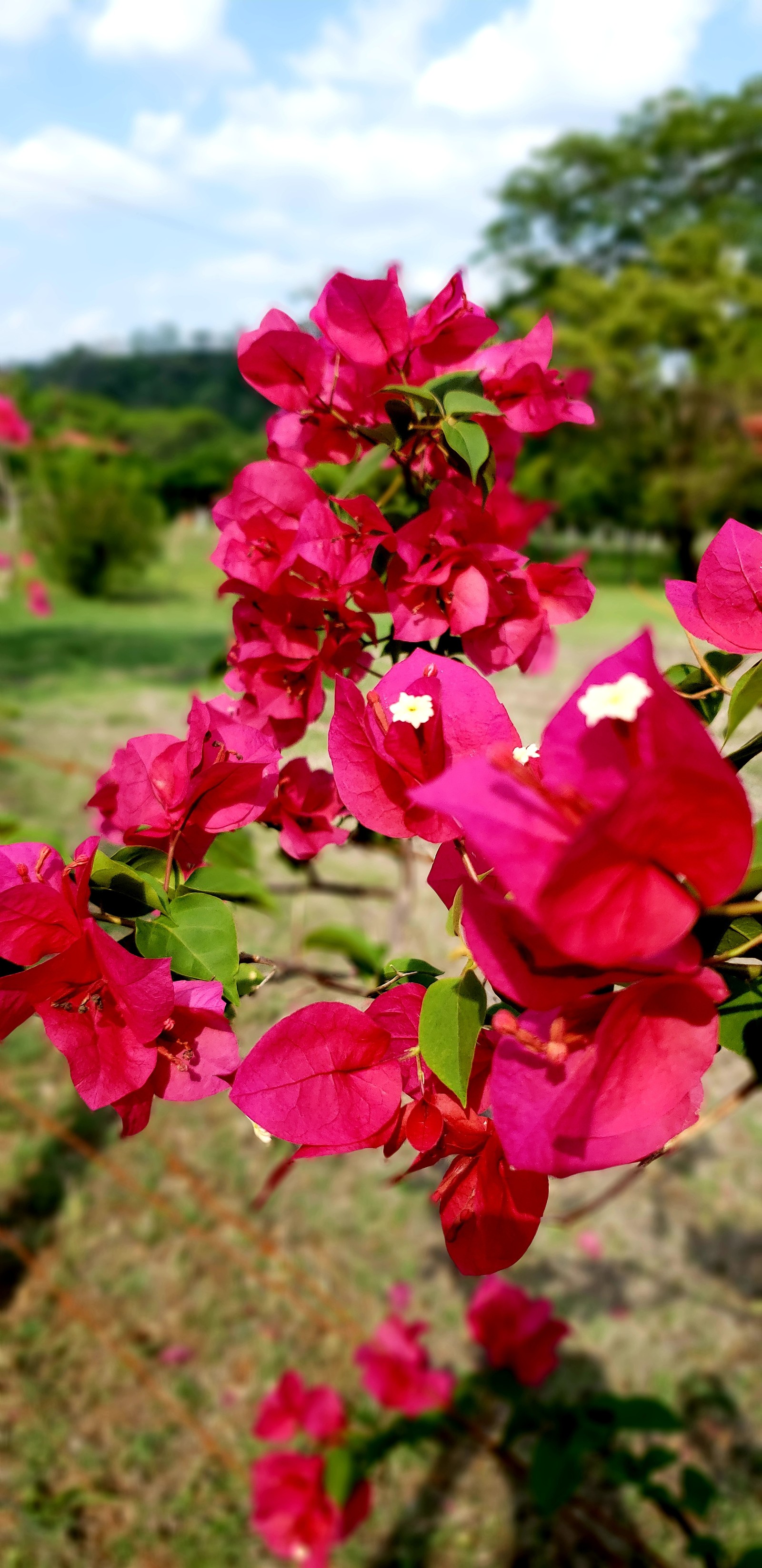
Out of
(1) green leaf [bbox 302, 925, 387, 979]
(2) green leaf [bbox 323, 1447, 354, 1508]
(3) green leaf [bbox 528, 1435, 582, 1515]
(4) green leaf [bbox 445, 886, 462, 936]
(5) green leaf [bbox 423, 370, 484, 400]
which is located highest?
(5) green leaf [bbox 423, 370, 484, 400]

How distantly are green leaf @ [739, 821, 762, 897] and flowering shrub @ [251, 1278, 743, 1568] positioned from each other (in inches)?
28.0

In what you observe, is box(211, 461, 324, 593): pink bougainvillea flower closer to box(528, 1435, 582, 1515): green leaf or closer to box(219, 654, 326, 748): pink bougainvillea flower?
box(219, 654, 326, 748): pink bougainvillea flower

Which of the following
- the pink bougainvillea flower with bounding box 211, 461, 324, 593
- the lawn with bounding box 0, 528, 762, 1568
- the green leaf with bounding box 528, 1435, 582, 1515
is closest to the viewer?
the pink bougainvillea flower with bounding box 211, 461, 324, 593

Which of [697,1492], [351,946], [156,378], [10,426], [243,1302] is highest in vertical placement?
[156,378]

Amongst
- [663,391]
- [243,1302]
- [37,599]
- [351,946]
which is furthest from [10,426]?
[663,391]

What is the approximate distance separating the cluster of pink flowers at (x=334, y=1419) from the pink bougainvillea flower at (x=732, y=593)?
799 millimetres

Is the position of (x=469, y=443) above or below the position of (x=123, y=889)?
above

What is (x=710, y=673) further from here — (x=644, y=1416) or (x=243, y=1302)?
(x=243, y=1302)

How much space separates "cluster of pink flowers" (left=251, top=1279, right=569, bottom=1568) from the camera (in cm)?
91

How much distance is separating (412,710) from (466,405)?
A: 145 mm

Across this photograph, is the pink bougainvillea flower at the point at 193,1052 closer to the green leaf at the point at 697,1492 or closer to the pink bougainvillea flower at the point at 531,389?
the pink bougainvillea flower at the point at 531,389

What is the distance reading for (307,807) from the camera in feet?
1.36

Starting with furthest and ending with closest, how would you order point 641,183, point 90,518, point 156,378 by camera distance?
point 156,378 → point 641,183 → point 90,518

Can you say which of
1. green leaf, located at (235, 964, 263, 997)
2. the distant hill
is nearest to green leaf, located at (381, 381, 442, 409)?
green leaf, located at (235, 964, 263, 997)
